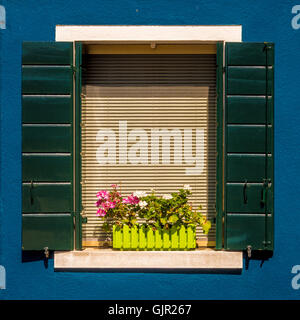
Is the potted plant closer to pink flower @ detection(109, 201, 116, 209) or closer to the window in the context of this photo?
pink flower @ detection(109, 201, 116, 209)

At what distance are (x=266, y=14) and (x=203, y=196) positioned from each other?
7.96 ft

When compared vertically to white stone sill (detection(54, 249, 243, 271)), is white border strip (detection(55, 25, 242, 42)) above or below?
above

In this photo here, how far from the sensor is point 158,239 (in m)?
6.08

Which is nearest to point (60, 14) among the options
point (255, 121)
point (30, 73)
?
point (30, 73)

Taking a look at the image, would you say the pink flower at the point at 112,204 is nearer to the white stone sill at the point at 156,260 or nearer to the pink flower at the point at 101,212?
the pink flower at the point at 101,212

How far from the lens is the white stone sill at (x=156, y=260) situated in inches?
236

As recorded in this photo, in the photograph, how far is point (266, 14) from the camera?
19.9ft

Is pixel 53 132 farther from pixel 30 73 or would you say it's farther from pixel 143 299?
pixel 143 299

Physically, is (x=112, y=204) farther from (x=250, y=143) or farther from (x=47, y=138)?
(x=250, y=143)

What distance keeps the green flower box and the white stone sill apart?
0.10 meters

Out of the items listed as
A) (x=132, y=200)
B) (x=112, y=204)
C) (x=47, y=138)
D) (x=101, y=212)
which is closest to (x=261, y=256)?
(x=132, y=200)

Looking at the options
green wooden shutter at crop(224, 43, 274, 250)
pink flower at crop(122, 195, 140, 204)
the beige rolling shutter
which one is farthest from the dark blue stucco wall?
pink flower at crop(122, 195, 140, 204)

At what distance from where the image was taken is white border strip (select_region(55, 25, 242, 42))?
604 centimetres

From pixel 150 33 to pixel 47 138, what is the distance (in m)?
1.82
